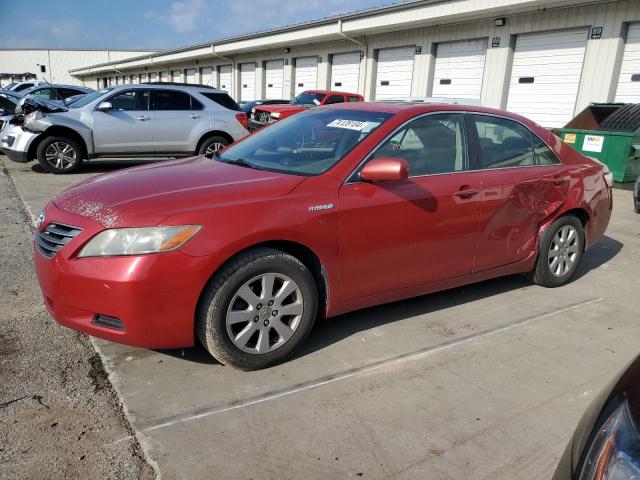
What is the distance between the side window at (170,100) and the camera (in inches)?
408

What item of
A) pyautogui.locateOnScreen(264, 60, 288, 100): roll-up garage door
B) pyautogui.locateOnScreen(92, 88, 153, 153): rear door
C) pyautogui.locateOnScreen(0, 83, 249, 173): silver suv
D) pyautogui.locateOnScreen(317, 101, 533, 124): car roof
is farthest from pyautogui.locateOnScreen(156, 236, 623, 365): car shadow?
pyautogui.locateOnScreen(264, 60, 288, 100): roll-up garage door

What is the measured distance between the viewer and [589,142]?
1009cm

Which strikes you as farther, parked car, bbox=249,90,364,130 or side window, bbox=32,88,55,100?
side window, bbox=32,88,55,100

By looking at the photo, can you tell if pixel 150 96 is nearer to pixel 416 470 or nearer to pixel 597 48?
pixel 416 470

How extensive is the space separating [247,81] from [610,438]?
29.6 meters

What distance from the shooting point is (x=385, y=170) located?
3.17 meters

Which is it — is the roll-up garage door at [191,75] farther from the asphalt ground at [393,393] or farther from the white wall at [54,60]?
the white wall at [54,60]

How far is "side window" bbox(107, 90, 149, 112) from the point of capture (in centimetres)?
1010

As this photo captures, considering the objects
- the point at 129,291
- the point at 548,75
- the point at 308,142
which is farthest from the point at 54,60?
the point at 129,291

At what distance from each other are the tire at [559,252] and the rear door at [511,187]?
6.1 inches

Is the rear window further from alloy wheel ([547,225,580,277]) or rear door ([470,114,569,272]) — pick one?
alloy wheel ([547,225,580,277])

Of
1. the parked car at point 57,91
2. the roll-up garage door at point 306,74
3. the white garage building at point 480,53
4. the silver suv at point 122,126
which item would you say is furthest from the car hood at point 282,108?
the roll-up garage door at point 306,74

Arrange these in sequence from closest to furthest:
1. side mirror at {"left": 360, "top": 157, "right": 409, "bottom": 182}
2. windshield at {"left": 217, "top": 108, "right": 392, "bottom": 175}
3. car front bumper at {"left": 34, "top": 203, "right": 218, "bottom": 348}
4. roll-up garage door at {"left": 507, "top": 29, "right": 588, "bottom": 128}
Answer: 1. car front bumper at {"left": 34, "top": 203, "right": 218, "bottom": 348}
2. side mirror at {"left": 360, "top": 157, "right": 409, "bottom": 182}
3. windshield at {"left": 217, "top": 108, "right": 392, "bottom": 175}
4. roll-up garage door at {"left": 507, "top": 29, "right": 588, "bottom": 128}

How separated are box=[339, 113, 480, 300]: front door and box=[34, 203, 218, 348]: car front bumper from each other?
98 cm
